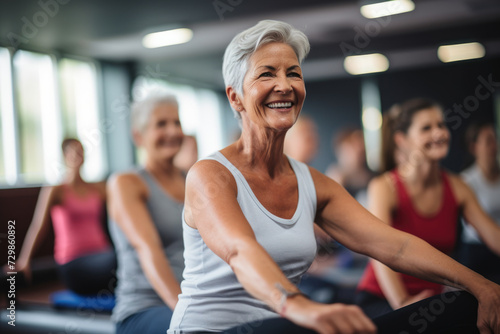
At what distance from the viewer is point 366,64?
406 inches

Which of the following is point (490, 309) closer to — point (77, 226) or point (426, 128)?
point (426, 128)

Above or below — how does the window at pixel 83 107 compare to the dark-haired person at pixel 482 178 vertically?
above

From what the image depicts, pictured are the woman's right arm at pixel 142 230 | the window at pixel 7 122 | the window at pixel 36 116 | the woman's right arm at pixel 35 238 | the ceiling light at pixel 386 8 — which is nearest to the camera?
the woman's right arm at pixel 142 230

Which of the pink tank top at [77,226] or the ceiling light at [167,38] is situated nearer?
the pink tank top at [77,226]

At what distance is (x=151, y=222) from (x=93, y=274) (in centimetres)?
134

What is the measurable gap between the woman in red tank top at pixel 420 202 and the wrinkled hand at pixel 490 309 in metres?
0.67

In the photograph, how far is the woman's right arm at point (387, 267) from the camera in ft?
6.03

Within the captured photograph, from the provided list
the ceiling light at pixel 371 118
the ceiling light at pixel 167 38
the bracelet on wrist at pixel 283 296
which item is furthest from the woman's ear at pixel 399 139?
the ceiling light at pixel 371 118

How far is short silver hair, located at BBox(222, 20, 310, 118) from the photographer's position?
1.21 metres

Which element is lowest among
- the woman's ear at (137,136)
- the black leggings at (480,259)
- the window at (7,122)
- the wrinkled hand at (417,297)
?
the black leggings at (480,259)

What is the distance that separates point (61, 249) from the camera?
342cm

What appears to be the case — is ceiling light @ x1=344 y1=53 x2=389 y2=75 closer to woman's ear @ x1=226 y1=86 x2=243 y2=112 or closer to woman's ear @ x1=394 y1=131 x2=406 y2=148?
woman's ear @ x1=394 y1=131 x2=406 y2=148

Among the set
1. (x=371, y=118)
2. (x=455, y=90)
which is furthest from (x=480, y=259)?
(x=371, y=118)

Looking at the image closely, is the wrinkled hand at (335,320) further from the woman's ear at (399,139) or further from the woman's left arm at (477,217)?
the woman's ear at (399,139)
